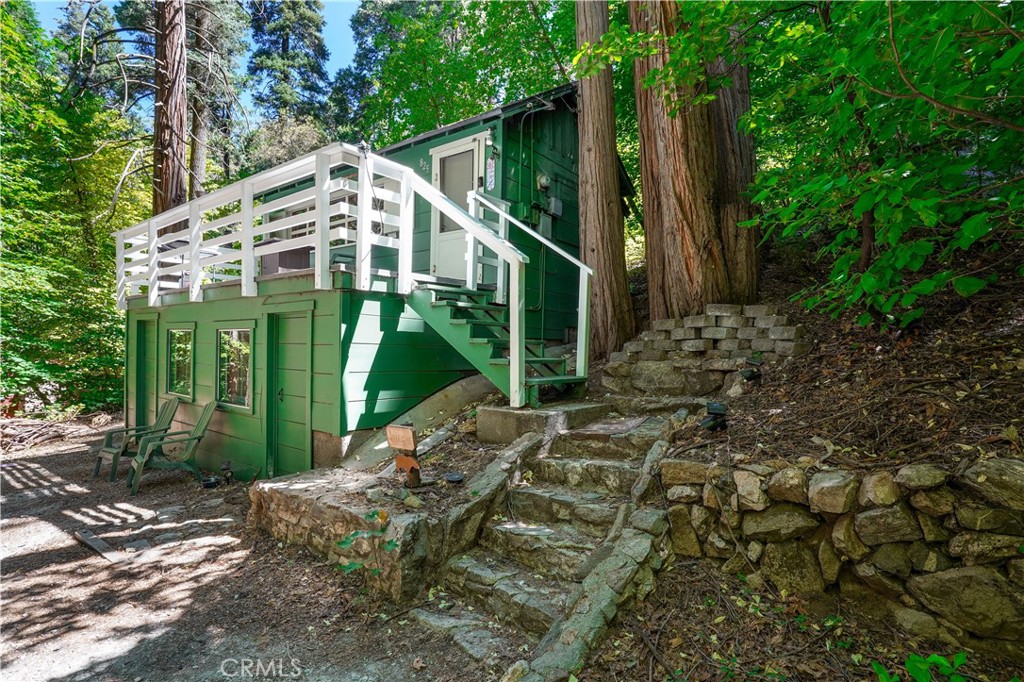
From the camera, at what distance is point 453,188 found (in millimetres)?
7488

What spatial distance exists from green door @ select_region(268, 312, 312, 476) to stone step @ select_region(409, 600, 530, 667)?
2.82m

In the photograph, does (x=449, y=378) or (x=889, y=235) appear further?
(x=449, y=378)

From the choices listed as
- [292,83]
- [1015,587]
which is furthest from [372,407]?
[292,83]

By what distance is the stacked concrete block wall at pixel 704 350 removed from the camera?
14.8 ft

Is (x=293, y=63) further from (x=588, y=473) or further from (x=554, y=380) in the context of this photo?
(x=588, y=473)

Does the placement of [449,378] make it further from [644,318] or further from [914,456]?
[914,456]

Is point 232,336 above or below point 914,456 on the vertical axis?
above

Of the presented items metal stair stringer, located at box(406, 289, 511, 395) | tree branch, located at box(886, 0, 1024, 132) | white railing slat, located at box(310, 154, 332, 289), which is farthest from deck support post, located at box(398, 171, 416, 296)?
tree branch, located at box(886, 0, 1024, 132)

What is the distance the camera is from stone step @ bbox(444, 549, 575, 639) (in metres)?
2.79

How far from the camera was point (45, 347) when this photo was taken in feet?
35.6

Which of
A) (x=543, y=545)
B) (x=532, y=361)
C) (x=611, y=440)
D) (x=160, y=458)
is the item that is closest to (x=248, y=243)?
(x=160, y=458)

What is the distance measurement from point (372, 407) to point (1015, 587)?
4.81 m

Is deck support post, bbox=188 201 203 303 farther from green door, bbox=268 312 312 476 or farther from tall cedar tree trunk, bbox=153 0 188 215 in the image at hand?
tall cedar tree trunk, bbox=153 0 188 215

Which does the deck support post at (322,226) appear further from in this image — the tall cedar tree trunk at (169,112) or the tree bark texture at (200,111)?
the tree bark texture at (200,111)
